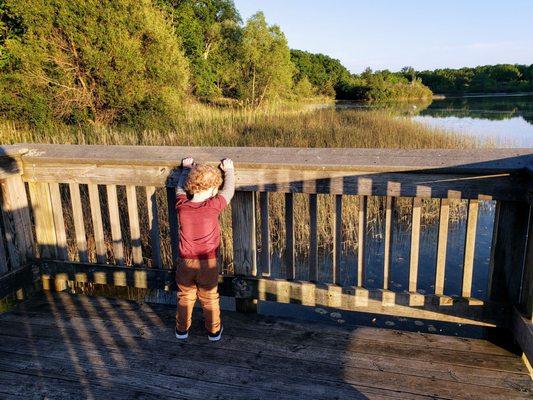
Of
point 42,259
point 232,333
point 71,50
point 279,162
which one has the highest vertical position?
point 71,50

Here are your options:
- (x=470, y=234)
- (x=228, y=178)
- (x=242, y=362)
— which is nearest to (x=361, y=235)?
(x=470, y=234)

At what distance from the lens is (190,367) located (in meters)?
2.19

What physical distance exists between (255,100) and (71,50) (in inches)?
703

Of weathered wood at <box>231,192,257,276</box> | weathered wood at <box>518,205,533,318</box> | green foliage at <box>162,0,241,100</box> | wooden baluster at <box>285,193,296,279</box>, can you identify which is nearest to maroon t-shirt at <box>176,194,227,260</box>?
weathered wood at <box>231,192,257,276</box>

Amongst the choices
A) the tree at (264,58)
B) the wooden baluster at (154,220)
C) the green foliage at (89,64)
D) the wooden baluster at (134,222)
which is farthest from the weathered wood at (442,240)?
the tree at (264,58)

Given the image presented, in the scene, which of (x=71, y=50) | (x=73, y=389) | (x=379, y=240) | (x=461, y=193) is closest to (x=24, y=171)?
(x=73, y=389)

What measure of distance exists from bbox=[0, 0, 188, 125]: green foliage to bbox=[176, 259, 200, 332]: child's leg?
40.5 ft

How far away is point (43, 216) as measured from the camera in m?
3.10

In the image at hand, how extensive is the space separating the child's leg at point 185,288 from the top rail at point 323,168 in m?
0.53

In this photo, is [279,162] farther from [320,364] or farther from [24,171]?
[24,171]

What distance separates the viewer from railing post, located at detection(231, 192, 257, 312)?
2.61m

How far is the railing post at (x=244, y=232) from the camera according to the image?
2.61 meters

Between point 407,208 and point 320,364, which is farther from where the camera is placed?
point 407,208

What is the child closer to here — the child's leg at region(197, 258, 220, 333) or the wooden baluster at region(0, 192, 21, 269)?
the child's leg at region(197, 258, 220, 333)
